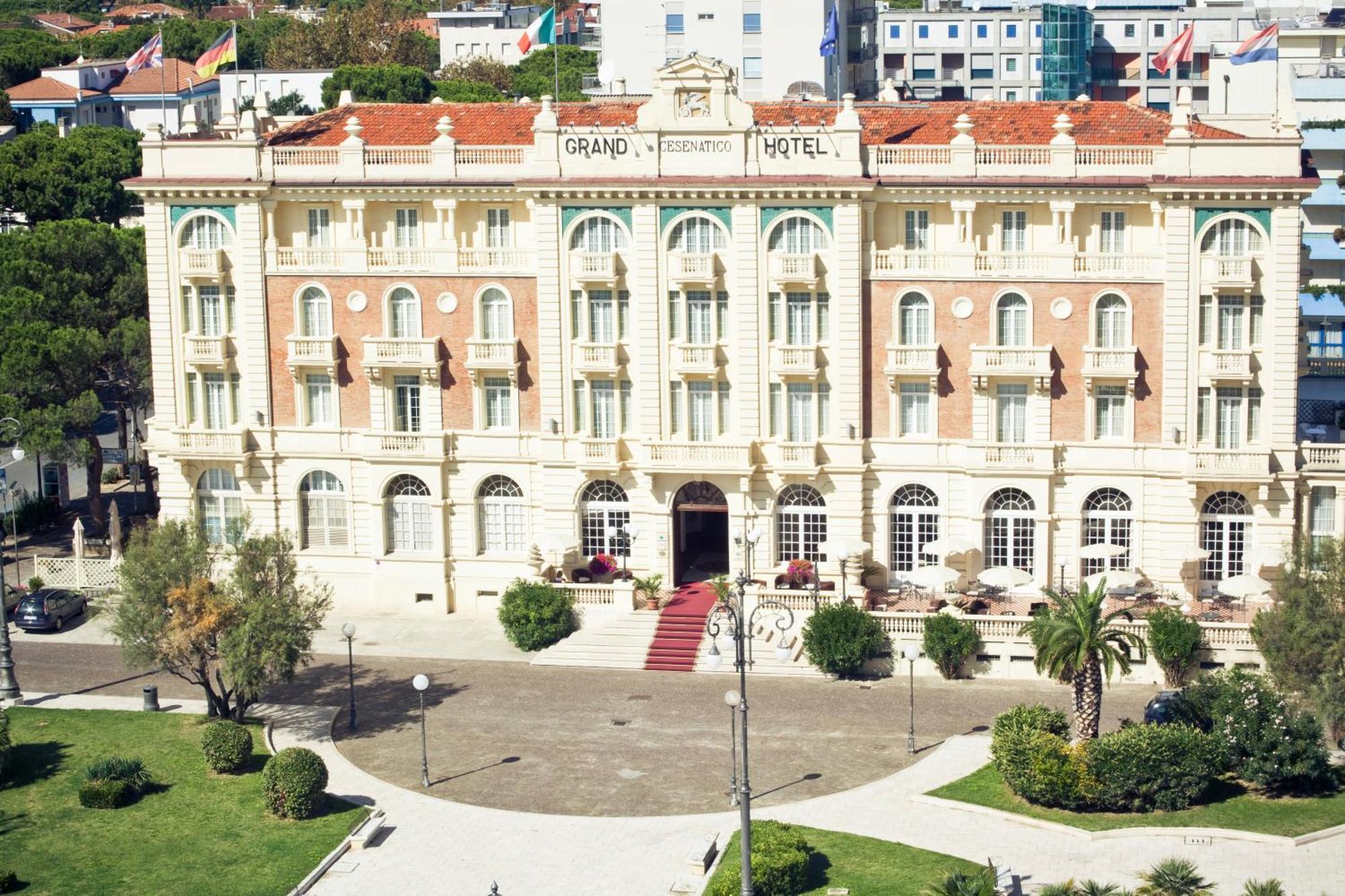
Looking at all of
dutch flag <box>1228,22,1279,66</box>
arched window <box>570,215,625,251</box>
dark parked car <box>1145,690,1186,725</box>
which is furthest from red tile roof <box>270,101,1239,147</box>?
dark parked car <box>1145,690,1186,725</box>

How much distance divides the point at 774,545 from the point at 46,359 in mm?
33307

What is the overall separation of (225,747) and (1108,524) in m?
32.0

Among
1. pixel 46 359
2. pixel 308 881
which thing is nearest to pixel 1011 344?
pixel 308 881

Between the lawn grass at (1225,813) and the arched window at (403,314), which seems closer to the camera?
the lawn grass at (1225,813)

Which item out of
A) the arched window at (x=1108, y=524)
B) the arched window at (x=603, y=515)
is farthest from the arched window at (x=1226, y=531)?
the arched window at (x=603, y=515)

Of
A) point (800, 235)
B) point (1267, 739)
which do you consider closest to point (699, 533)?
point (800, 235)

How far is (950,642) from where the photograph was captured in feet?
226

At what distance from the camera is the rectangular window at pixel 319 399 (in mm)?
78562

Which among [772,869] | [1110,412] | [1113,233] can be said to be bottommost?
[772,869]

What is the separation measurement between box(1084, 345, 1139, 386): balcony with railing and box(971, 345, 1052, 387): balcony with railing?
53.6 inches

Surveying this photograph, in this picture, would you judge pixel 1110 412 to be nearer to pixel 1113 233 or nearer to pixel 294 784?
pixel 1113 233

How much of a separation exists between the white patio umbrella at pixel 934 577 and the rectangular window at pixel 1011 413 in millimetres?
5531

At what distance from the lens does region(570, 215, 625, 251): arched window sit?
7506cm

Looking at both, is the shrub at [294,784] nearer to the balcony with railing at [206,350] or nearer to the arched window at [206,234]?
the balcony with railing at [206,350]
